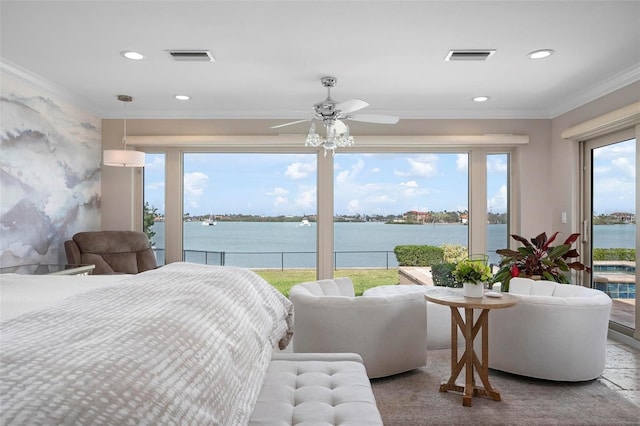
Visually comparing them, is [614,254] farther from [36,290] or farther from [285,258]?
[36,290]

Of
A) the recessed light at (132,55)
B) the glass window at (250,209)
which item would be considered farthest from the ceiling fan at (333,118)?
the glass window at (250,209)

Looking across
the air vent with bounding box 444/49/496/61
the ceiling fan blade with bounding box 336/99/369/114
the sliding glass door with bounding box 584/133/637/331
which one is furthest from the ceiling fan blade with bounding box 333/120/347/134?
the sliding glass door with bounding box 584/133/637/331

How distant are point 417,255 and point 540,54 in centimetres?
305

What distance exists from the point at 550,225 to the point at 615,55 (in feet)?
8.17

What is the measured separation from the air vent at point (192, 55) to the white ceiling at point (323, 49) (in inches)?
3.1

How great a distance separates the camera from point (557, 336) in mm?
3072

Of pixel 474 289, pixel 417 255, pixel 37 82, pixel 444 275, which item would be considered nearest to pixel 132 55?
pixel 37 82

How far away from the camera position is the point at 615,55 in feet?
11.8

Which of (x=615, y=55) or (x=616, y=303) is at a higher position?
(x=615, y=55)

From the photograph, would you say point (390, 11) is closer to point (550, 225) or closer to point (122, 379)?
point (122, 379)

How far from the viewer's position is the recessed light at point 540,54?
347 cm

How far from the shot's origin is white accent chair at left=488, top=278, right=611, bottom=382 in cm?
306


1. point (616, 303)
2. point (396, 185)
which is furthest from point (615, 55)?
point (396, 185)

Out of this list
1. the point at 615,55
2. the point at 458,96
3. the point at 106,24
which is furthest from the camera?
the point at 458,96
